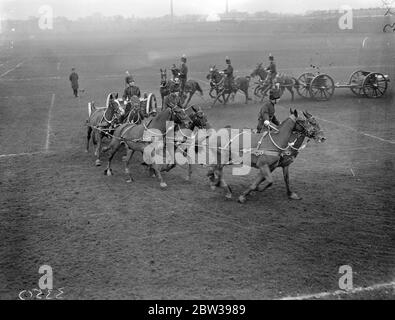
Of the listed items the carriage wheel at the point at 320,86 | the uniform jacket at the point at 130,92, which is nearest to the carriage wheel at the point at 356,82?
the carriage wheel at the point at 320,86

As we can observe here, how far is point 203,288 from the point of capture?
7289mm

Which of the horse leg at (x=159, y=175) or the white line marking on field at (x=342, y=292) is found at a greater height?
the horse leg at (x=159, y=175)

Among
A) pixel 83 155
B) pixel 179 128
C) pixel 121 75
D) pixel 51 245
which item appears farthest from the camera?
pixel 121 75

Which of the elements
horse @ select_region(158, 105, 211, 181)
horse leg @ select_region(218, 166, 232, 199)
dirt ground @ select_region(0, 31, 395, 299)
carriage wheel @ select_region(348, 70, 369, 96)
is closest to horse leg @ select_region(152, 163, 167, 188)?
dirt ground @ select_region(0, 31, 395, 299)

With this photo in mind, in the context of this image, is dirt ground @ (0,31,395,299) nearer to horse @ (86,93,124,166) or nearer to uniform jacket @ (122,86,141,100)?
horse @ (86,93,124,166)

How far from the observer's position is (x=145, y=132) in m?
12.3

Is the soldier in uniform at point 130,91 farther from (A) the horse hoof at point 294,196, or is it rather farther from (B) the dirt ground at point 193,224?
(A) the horse hoof at point 294,196

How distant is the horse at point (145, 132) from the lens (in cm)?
1178

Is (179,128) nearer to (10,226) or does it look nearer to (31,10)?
(10,226)

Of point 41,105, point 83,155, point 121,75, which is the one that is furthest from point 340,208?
point 121,75

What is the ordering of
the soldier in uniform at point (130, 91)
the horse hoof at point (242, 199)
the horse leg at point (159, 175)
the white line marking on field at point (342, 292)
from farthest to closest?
1. the soldier in uniform at point (130, 91)
2. the horse leg at point (159, 175)
3. the horse hoof at point (242, 199)
4. the white line marking on field at point (342, 292)

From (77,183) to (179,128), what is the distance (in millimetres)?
3426

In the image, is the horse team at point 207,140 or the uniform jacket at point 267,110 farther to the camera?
the uniform jacket at point 267,110

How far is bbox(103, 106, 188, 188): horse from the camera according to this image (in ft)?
38.7
